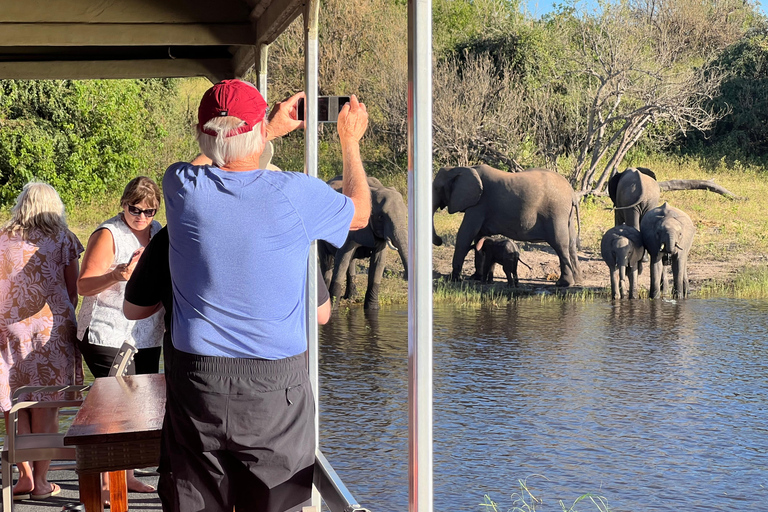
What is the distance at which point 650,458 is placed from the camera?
13.4 m

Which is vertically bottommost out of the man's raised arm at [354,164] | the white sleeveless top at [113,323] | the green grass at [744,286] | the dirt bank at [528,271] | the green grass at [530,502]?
the green grass at [530,502]

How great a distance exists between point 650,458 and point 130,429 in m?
12.6

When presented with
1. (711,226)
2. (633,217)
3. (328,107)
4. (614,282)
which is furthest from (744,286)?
(328,107)

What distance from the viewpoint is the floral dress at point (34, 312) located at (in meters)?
2.71

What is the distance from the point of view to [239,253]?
54.6 inches

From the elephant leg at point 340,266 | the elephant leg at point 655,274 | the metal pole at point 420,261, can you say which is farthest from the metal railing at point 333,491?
the elephant leg at point 655,274

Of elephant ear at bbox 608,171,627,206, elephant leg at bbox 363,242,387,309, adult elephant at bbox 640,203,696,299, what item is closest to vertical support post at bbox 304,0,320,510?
elephant leg at bbox 363,242,387,309

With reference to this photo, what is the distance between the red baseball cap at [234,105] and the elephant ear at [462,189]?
50.6 ft

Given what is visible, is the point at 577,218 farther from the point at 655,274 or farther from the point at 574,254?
the point at 655,274

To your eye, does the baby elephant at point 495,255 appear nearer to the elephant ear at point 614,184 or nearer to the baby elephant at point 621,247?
the baby elephant at point 621,247

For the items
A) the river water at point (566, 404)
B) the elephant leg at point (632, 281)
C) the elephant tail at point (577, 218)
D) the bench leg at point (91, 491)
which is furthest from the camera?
the elephant tail at point (577, 218)

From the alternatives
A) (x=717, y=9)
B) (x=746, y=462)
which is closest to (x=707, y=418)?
(x=746, y=462)

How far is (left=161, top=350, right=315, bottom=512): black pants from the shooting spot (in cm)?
140

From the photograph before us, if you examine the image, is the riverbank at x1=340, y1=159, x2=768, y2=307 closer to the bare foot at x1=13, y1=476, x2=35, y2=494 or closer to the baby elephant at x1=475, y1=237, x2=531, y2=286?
the baby elephant at x1=475, y1=237, x2=531, y2=286
